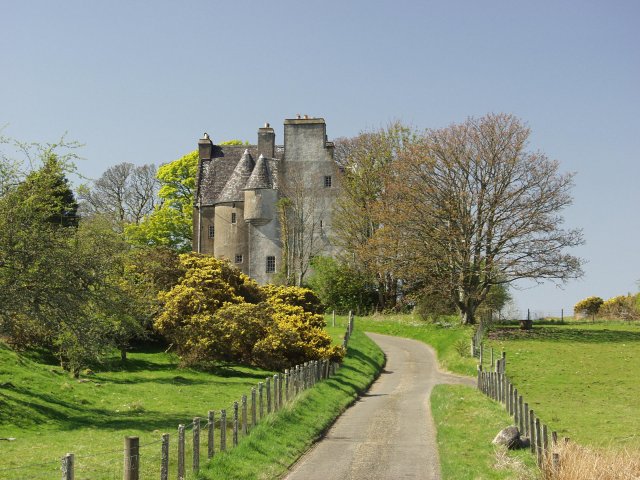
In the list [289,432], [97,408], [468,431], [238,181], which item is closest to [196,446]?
[289,432]

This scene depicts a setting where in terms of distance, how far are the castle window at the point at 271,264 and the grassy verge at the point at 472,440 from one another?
42.8m

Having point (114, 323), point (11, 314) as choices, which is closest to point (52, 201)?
point (11, 314)

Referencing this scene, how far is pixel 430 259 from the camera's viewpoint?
63.7m

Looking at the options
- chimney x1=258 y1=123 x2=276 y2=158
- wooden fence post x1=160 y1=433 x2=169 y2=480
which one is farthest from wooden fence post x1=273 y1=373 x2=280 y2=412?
chimney x1=258 y1=123 x2=276 y2=158

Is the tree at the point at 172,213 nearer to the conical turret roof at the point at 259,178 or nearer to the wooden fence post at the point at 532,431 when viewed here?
the conical turret roof at the point at 259,178

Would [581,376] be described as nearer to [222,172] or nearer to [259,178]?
[259,178]

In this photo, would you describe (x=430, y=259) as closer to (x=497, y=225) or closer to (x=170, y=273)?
(x=497, y=225)

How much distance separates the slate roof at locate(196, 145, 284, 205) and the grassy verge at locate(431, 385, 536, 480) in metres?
46.6

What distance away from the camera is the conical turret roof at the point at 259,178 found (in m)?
80.3

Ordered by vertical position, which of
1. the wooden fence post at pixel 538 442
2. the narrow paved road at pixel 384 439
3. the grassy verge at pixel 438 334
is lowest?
the narrow paved road at pixel 384 439

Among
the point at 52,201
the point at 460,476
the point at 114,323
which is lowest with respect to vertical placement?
the point at 460,476

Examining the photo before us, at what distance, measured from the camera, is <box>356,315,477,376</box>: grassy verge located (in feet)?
167

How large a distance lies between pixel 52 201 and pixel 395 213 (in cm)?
3840

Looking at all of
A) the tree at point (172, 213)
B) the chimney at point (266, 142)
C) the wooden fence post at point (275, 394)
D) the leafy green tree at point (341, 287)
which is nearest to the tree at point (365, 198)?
the leafy green tree at point (341, 287)
